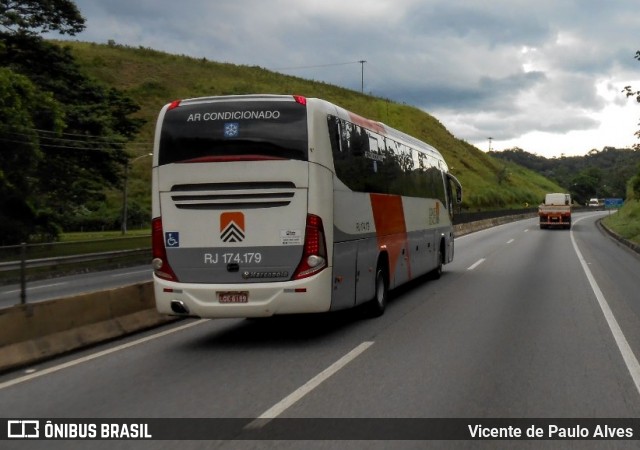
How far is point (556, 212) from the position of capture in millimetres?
51688

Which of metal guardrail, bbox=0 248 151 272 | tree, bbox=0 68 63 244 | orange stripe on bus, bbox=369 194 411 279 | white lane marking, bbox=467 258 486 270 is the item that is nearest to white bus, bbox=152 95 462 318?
metal guardrail, bbox=0 248 151 272

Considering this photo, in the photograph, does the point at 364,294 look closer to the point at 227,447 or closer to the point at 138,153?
the point at 227,447

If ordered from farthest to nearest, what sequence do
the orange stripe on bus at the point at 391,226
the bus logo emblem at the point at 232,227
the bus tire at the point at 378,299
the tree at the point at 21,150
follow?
1. the tree at the point at 21,150
2. the orange stripe on bus at the point at 391,226
3. the bus tire at the point at 378,299
4. the bus logo emblem at the point at 232,227

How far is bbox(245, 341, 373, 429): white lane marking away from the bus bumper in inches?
33.6

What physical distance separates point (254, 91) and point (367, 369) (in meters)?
106

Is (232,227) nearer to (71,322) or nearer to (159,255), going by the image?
(159,255)

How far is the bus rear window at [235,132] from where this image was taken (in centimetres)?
962

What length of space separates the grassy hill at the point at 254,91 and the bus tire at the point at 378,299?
259 ft

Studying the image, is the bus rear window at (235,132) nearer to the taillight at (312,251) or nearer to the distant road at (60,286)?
the taillight at (312,251)

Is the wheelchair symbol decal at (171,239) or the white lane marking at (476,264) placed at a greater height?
the wheelchair symbol decal at (171,239)

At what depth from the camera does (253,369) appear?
813cm

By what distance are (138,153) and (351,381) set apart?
269 ft

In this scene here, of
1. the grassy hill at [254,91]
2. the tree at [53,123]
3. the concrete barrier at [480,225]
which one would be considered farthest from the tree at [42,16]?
the grassy hill at [254,91]

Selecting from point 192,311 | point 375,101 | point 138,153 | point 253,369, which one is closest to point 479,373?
point 253,369
